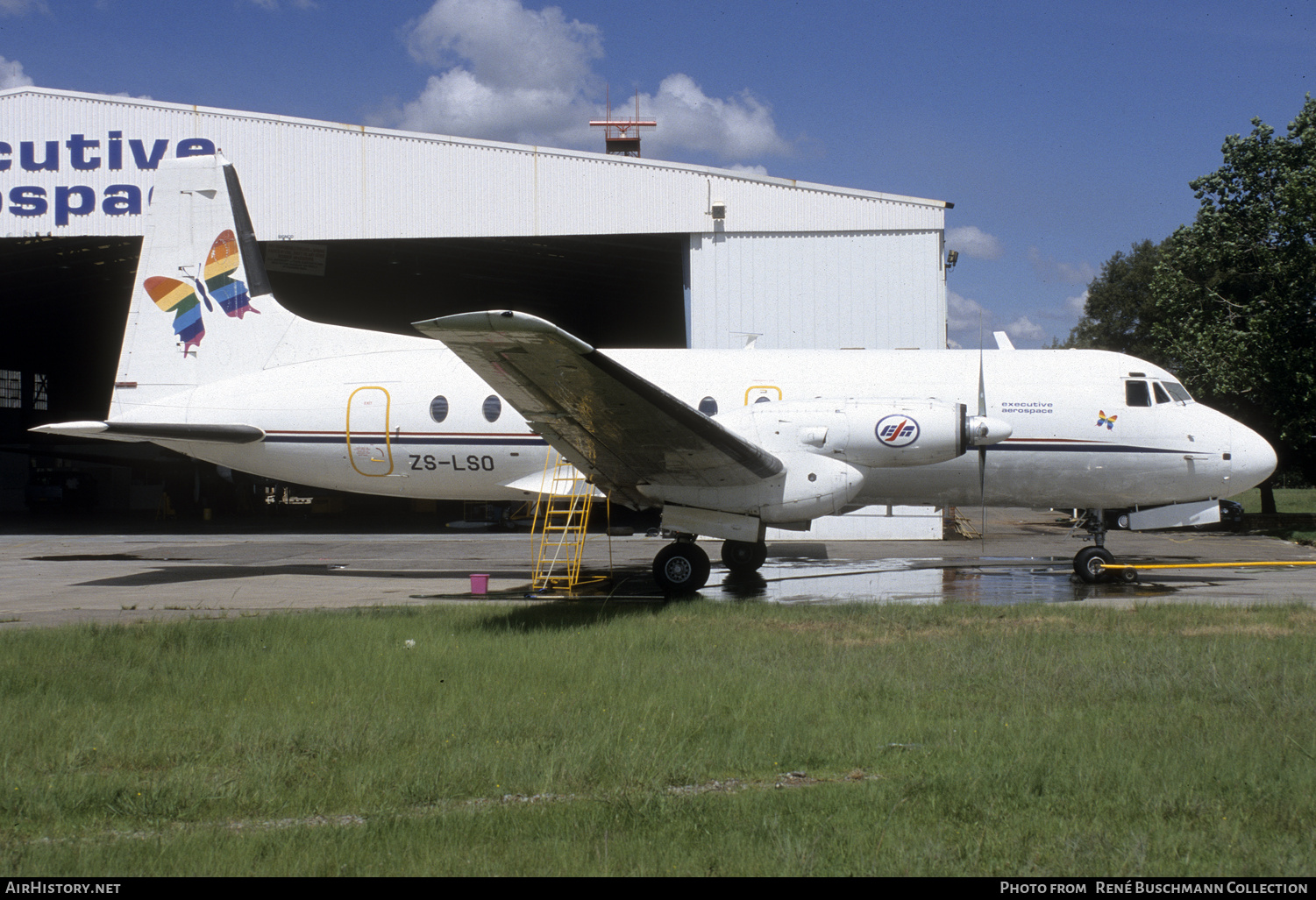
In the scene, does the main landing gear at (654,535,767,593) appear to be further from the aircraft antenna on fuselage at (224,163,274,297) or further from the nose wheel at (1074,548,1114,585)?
the aircraft antenna on fuselage at (224,163,274,297)

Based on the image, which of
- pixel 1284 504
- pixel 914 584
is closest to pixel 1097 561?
pixel 914 584

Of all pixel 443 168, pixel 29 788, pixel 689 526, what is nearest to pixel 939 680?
pixel 689 526

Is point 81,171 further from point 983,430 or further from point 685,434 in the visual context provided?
point 983,430

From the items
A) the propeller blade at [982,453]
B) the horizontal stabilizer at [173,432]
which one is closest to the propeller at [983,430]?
the propeller blade at [982,453]

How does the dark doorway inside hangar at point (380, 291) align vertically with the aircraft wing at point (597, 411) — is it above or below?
above

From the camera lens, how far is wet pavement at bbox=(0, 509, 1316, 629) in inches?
486

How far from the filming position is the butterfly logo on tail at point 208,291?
1549cm

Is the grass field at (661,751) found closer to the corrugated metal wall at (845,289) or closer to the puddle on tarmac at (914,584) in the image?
the puddle on tarmac at (914,584)

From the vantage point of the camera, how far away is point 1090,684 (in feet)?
23.5

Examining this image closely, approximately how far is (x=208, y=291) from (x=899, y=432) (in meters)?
11.7

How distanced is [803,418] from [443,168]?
15184 millimetres

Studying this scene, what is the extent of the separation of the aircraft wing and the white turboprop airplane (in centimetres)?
5

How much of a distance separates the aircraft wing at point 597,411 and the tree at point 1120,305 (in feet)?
188

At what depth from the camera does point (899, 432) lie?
1227cm
